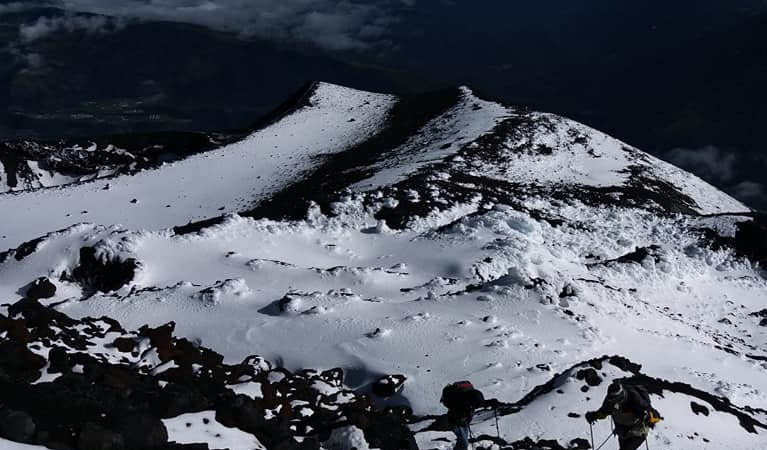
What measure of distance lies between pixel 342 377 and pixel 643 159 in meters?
37.0

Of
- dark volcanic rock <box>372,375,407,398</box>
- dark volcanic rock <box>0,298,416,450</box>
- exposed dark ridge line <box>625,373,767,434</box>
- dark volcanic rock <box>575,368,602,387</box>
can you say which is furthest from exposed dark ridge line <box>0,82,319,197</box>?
exposed dark ridge line <box>625,373,767,434</box>

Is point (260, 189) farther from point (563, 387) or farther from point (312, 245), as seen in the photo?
point (563, 387)

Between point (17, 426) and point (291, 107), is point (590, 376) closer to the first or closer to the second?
point (17, 426)

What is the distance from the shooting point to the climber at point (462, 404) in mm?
10719

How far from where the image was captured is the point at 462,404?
1077cm

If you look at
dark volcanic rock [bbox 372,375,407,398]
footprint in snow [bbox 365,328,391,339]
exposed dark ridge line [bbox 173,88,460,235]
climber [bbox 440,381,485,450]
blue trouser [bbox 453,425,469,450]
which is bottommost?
exposed dark ridge line [bbox 173,88,460,235]

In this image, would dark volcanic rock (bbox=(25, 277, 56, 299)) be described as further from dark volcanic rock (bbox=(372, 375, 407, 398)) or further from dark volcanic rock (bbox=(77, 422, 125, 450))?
dark volcanic rock (bbox=(77, 422, 125, 450))

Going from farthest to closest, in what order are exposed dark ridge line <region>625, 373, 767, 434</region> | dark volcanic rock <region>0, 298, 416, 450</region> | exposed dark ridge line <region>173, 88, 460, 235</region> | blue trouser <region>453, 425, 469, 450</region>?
exposed dark ridge line <region>173, 88, 460, 235</region> < exposed dark ridge line <region>625, 373, 767, 434</region> < blue trouser <region>453, 425, 469, 450</region> < dark volcanic rock <region>0, 298, 416, 450</region>

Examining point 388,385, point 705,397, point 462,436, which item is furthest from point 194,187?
point 705,397

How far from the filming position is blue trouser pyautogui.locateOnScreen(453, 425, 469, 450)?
1109 centimetres

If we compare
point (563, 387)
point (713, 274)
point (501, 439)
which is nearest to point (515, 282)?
point (563, 387)

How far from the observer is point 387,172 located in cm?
3719

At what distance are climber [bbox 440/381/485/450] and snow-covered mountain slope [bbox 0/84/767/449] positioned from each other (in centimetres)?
96

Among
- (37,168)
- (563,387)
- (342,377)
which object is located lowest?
(37,168)
